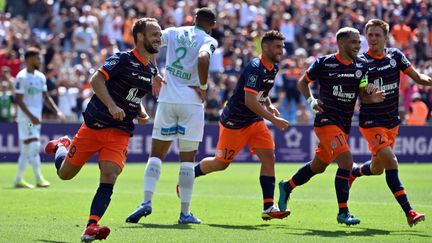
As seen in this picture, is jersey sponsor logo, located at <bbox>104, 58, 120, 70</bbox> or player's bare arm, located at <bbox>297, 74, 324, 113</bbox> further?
player's bare arm, located at <bbox>297, 74, 324, 113</bbox>

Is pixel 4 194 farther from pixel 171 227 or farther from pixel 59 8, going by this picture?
pixel 59 8

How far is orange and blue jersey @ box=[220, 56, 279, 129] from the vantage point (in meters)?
13.4

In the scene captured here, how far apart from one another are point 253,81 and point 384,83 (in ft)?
5.88

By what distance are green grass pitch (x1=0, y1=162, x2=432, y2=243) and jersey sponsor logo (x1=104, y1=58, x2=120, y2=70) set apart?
189 centimetres

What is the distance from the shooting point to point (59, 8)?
33781 mm

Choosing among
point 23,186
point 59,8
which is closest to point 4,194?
point 23,186

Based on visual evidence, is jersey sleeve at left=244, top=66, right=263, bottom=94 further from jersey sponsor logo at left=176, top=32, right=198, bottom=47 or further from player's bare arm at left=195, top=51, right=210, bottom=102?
jersey sponsor logo at left=176, top=32, right=198, bottom=47

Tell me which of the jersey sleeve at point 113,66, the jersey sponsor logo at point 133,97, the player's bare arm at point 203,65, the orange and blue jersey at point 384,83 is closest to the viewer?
the jersey sleeve at point 113,66

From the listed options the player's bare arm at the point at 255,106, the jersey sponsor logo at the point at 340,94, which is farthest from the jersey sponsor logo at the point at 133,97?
the jersey sponsor logo at the point at 340,94

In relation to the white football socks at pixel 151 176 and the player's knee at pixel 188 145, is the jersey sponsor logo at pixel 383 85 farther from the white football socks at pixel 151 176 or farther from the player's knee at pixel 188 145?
the white football socks at pixel 151 176

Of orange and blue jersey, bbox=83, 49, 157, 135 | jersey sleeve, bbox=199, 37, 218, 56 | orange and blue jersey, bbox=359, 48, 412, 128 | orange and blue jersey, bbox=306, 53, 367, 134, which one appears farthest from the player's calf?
orange and blue jersey, bbox=359, 48, 412, 128

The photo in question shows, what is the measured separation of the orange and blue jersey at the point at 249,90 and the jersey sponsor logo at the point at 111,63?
246 cm

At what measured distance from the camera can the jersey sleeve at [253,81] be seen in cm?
1335

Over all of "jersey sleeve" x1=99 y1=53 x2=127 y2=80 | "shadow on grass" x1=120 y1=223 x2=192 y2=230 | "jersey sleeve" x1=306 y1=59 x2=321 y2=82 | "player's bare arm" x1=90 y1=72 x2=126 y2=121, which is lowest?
"shadow on grass" x1=120 y1=223 x2=192 y2=230
